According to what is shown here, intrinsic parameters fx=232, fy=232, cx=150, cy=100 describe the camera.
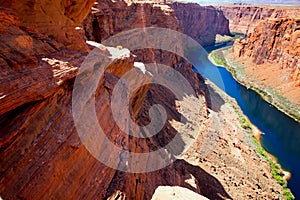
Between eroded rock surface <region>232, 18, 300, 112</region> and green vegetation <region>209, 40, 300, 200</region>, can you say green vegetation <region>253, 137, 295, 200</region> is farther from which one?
eroded rock surface <region>232, 18, 300, 112</region>

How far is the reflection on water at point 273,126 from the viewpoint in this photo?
29.4 metres

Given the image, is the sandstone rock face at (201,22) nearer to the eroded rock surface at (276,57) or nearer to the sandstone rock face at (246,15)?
the sandstone rock face at (246,15)

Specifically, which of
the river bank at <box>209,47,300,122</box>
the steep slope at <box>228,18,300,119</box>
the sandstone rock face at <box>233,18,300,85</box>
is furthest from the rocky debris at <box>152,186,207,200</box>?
the sandstone rock face at <box>233,18,300,85</box>

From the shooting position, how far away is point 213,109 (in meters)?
36.9

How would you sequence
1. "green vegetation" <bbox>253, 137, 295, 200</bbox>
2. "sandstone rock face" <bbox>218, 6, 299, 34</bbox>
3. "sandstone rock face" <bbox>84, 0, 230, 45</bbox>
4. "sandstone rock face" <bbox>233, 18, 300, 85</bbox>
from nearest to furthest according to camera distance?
"green vegetation" <bbox>253, 137, 295, 200</bbox>, "sandstone rock face" <bbox>84, 0, 230, 45</bbox>, "sandstone rock face" <bbox>233, 18, 300, 85</bbox>, "sandstone rock face" <bbox>218, 6, 299, 34</bbox>

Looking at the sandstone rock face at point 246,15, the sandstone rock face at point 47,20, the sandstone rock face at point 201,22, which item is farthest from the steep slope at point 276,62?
the sandstone rock face at point 246,15

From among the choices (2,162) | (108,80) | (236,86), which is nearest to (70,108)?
(2,162)

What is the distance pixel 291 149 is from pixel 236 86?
27.0 metres

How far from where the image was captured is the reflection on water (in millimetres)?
29355

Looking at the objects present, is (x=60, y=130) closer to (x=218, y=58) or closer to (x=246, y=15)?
(x=218, y=58)

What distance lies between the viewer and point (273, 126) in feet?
128

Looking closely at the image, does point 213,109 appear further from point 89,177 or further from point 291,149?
point 89,177

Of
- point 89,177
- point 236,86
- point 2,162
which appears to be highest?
point 2,162


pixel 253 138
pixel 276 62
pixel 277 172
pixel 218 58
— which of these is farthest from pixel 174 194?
pixel 218 58
